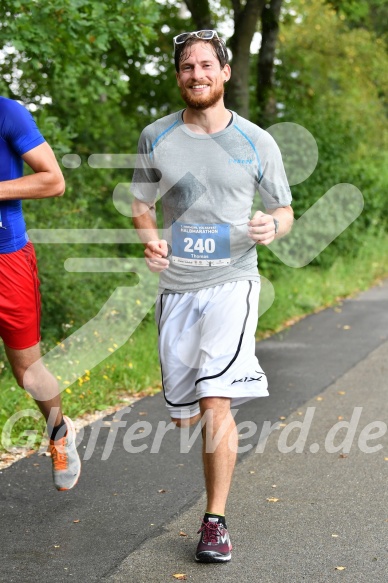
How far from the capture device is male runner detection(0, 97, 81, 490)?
180 inches

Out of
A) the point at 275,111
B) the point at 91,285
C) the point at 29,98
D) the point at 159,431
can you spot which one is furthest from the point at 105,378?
the point at 275,111

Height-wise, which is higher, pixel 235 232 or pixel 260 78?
pixel 235 232

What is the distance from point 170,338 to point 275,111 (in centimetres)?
1301

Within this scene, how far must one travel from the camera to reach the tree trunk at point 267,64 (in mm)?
16969

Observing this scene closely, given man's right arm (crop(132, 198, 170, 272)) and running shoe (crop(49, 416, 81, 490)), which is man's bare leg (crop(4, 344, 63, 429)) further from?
man's right arm (crop(132, 198, 170, 272))

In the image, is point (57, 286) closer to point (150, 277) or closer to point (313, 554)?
point (150, 277)

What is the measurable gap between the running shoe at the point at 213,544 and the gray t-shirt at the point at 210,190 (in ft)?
3.40

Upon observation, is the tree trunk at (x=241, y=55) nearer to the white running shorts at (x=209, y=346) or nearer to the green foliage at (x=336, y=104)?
the green foliage at (x=336, y=104)

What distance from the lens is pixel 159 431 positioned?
6770mm

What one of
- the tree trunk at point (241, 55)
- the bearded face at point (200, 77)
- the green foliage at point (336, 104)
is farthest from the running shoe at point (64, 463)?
the tree trunk at point (241, 55)

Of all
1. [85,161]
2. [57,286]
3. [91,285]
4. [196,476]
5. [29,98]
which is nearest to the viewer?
[196,476]

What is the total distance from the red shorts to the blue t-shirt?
6 centimetres

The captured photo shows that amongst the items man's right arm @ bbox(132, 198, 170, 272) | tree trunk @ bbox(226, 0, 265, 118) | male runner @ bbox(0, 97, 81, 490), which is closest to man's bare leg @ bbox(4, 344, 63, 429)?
male runner @ bbox(0, 97, 81, 490)

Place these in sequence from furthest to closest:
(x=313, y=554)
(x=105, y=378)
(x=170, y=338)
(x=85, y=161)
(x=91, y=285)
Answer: (x=85, y=161), (x=91, y=285), (x=105, y=378), (x=170, y=338), (x=313, y=554)
